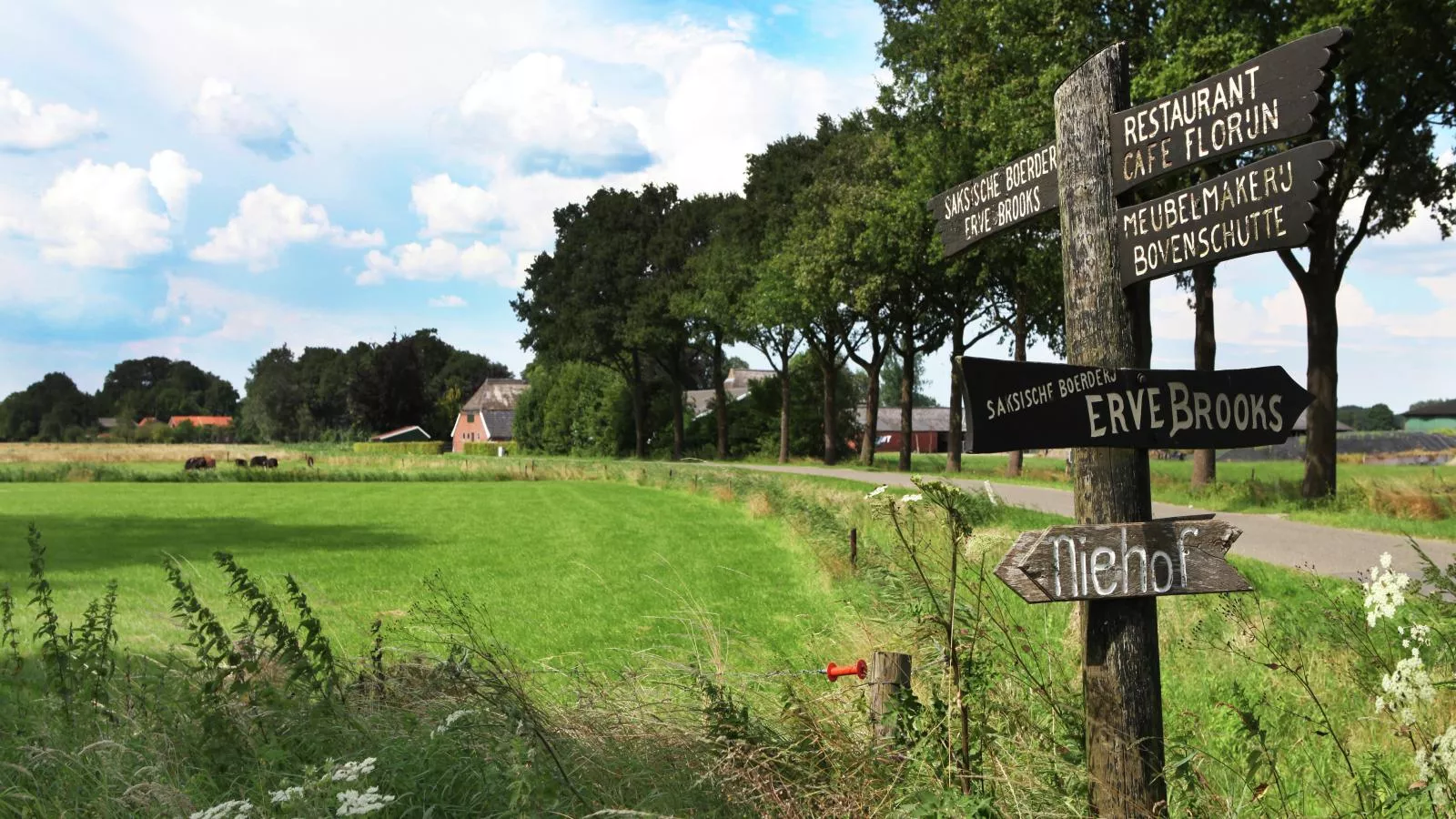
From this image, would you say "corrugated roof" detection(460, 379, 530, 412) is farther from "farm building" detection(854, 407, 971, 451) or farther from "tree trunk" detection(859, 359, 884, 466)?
"tree trunk" detection(859, 359, 884, 466)

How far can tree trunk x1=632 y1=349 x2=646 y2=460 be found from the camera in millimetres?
64250

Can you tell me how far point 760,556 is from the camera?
17516mm

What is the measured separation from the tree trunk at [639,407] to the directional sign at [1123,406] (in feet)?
193

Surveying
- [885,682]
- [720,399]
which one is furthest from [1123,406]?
[720,399]

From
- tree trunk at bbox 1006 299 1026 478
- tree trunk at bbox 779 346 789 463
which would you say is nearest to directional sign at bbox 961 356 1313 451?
tree trunk at bbox 1006 299 1026 478

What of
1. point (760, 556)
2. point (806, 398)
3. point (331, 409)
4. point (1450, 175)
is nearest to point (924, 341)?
point (806, 398)

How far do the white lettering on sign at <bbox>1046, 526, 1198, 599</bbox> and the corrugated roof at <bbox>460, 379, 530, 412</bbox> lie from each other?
10647 centimetres

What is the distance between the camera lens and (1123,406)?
4.11 meters

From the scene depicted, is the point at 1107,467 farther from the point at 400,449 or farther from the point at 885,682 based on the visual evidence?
the point at 400,449

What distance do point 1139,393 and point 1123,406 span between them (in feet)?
0.25

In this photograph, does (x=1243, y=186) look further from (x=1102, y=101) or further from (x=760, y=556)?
(x=760, y=556)

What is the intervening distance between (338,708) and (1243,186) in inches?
183

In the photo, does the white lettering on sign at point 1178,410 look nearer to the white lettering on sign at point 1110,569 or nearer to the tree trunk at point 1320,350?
the white lettering on sign at point 1110,569

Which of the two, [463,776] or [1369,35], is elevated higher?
[1369,35]
